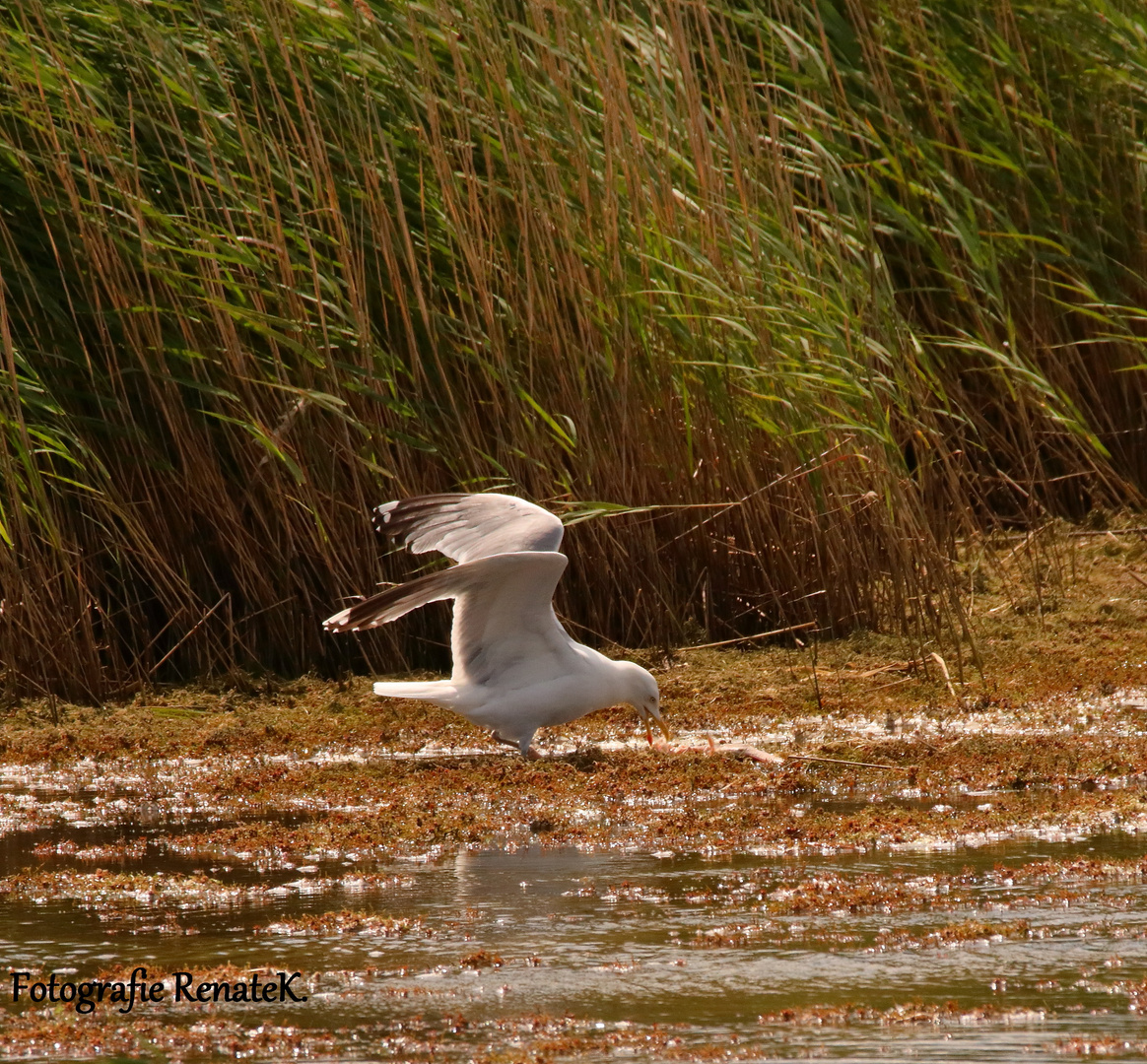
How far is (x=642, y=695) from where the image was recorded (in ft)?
21.0

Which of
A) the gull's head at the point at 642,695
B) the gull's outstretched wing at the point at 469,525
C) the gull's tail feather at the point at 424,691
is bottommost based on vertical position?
the gull's head at the point at 642,695

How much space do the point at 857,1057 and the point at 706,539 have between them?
14.9 ft

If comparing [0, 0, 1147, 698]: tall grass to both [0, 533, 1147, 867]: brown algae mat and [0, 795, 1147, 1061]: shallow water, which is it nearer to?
[0, 533, 1147, 867]: brown algae mat

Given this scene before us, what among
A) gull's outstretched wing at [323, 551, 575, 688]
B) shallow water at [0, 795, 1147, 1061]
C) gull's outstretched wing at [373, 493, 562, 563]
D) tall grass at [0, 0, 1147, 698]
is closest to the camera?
shallow water at [0, 795, 1147, 1061]

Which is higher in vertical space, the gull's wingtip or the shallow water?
Answer: the gull's wingtip

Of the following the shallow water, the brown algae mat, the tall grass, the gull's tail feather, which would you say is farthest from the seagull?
the shallow water

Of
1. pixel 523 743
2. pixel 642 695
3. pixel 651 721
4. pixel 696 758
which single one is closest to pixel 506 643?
pixel 523 743

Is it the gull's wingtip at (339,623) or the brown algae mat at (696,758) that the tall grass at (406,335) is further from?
the gull's wingtip at (339,623)

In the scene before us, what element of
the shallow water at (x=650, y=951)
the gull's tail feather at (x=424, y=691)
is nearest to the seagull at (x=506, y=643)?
the gull's tail feather at (x=424, y=691)

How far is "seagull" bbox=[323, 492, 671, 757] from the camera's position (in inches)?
239

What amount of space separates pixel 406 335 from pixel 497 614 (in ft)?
5.91

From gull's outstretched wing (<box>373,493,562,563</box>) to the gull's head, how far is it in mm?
569

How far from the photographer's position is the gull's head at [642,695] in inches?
249

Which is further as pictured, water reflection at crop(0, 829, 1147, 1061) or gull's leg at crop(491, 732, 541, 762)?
gull's leg at crop(491, 732, 541, 762)
